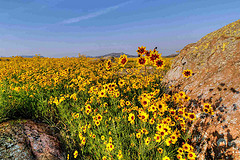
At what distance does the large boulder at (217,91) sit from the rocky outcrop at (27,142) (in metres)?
2.81

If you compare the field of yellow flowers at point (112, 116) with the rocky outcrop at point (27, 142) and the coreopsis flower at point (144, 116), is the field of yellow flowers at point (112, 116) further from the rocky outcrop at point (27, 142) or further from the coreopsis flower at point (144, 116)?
the rocky outcrop at point (27, 142)

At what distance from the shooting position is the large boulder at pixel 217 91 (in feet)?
6.73

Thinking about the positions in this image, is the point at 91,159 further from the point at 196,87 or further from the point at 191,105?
the point at 196,87

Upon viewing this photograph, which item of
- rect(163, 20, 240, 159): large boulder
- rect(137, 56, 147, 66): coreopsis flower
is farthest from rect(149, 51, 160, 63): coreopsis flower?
rect(163, 20, 240, 159): large boulder

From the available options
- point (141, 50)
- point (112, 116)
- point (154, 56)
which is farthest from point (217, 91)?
point (112, 116)

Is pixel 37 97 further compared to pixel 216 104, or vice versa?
pixel 37 97

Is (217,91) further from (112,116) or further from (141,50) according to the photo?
(112,116)

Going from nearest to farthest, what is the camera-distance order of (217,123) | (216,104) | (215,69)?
1. (217,123)
2. (216,104)
3. (215,69)

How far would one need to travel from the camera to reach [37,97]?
14.9ft

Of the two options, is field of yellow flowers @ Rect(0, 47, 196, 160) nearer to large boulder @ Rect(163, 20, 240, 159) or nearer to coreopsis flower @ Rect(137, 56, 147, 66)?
coreopsis flower @ Rect(137, 56, 147, 66)

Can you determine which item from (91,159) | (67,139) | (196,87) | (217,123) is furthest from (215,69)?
(67,139)

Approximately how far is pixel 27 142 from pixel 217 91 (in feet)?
12.8

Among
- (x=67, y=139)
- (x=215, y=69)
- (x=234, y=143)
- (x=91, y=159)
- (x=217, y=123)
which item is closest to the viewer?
(x=234, y=143)

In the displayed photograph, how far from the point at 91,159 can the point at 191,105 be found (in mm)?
2413
